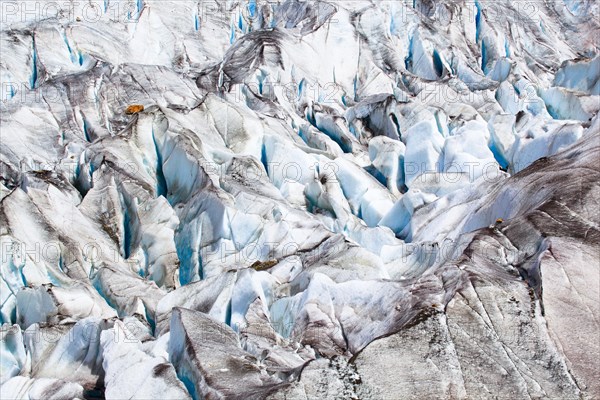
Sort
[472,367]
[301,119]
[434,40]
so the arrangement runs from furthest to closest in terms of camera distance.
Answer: [434,40], [301,119], [472,367]

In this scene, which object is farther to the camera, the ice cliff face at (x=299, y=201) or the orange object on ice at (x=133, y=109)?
the orange object on ice at (x=133, y=109)

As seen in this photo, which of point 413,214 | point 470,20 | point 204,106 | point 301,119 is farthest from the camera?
point 470,20

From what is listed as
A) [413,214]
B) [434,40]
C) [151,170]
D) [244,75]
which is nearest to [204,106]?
[151,170]

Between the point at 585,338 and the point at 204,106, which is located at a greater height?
the point at 585,338

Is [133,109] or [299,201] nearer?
[299,201]

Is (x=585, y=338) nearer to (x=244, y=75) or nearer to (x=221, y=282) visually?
(x=221, y=282)

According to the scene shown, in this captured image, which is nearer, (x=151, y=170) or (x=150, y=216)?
(x=150, y=216)

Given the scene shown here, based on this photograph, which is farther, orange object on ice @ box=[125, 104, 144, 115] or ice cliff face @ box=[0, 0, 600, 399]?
orange object on ice @ box=[125, 104, 144, 115]

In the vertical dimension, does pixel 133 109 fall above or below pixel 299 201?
above
